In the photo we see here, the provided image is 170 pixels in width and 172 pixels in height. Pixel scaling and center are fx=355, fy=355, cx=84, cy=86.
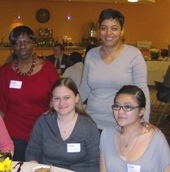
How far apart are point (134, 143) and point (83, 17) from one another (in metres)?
10.8

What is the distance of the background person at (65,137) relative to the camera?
218 cm

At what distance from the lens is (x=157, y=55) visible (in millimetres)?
9578

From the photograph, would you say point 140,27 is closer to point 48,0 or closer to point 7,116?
point 48,0

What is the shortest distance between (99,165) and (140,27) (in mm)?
11189

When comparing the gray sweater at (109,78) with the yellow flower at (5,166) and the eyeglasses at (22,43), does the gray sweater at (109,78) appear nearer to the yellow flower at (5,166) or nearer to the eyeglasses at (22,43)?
the eyeglasses at (22,43)

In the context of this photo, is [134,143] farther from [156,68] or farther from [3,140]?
[156,68]

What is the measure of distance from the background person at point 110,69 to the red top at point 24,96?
346 mm

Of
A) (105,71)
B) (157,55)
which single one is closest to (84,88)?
(105,71)

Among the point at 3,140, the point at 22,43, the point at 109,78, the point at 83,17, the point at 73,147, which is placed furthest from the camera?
the point at 83,17

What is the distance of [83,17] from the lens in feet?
40.6

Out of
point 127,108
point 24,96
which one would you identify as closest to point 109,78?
point 127,108

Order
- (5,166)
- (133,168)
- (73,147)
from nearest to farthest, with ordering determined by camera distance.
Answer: (5,166)
(133,168)
(73,147)

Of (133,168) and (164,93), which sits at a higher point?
(164,93)

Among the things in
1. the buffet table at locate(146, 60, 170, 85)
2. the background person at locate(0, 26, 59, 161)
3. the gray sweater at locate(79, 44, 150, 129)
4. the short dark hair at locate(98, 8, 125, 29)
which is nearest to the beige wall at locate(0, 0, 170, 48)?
the buffet table at locate(146, 60, 170, 85)
